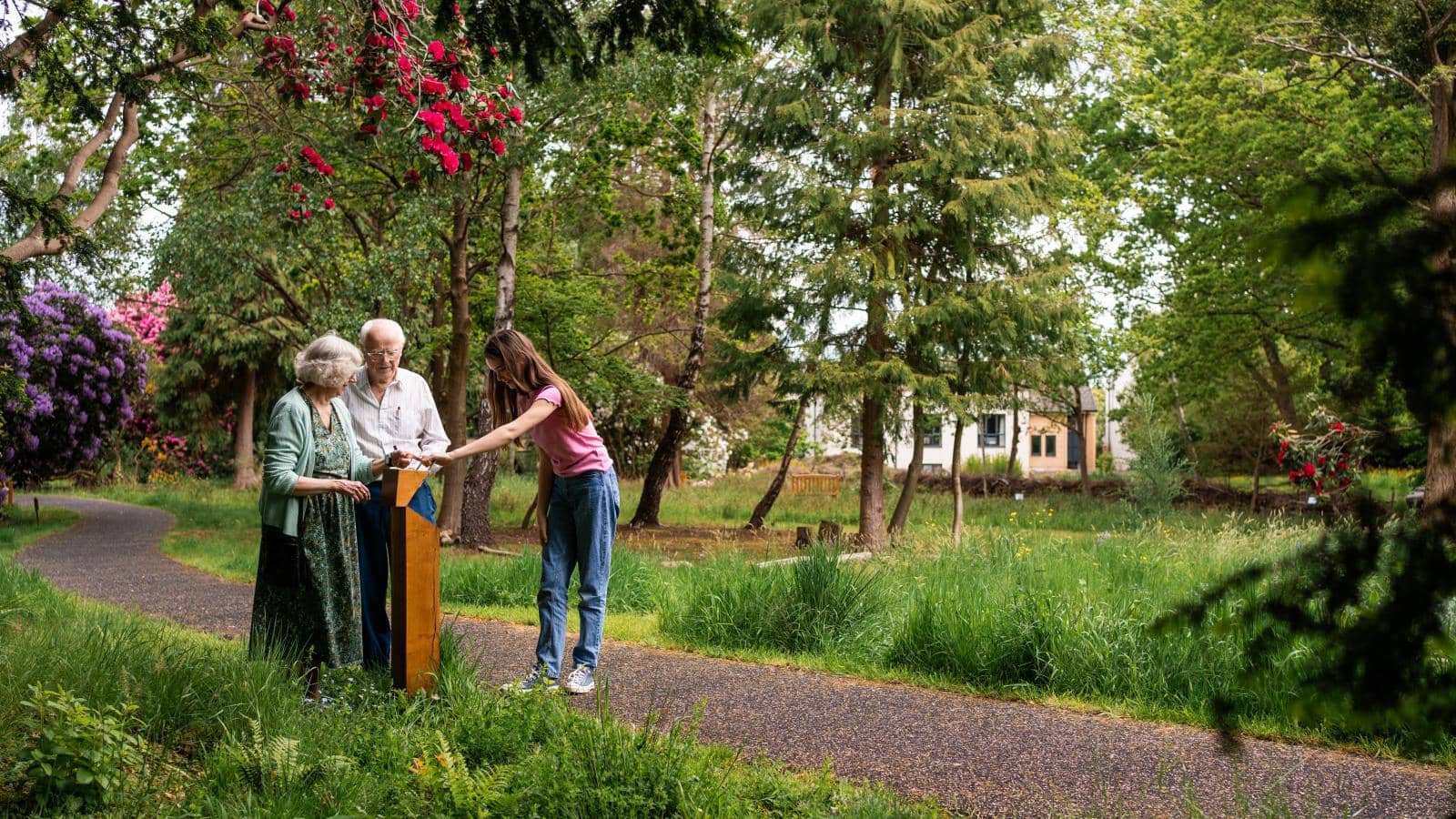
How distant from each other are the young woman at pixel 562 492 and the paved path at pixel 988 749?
1.34 feet

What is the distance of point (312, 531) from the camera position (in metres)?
5.10

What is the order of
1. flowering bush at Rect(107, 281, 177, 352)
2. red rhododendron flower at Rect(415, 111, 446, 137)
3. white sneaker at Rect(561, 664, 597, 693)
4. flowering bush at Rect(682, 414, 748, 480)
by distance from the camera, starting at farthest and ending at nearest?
flowering bush at Rect(682, 414, 748, 480), flowering bush at Rect(107, 281, 177, 352), red rhododendron flower at Rect(415, 111, 446, 137), white sneaker at Rect(561, 664, 597, 693)

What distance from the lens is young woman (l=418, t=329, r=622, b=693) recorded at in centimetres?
571

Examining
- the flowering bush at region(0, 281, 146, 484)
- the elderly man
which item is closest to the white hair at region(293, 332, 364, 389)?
the elderly man

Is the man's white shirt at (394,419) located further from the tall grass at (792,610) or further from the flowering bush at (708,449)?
the flowering bush at (708,449)

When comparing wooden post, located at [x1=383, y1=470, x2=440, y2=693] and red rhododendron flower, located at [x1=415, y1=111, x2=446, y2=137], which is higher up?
red rhododendron flower, located at [x1=415, y1=111, x2=446, y2=137]

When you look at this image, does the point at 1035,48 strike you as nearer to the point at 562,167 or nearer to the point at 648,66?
the point at 648,66

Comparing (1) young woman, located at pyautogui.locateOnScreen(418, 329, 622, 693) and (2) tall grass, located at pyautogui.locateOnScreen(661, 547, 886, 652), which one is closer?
(1) young woman, located at pyautogui.locateOnScreen(418, 329, 622, 693)

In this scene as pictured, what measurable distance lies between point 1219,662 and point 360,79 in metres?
5.61

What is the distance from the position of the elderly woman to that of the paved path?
126 centimetres

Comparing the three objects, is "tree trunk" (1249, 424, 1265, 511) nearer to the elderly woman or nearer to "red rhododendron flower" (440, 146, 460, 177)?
"red rhododendron flower" (440, 146, 460, 177)

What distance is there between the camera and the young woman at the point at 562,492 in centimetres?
571

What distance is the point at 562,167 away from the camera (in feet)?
51.8

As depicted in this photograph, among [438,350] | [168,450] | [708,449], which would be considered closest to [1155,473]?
[438,350]
